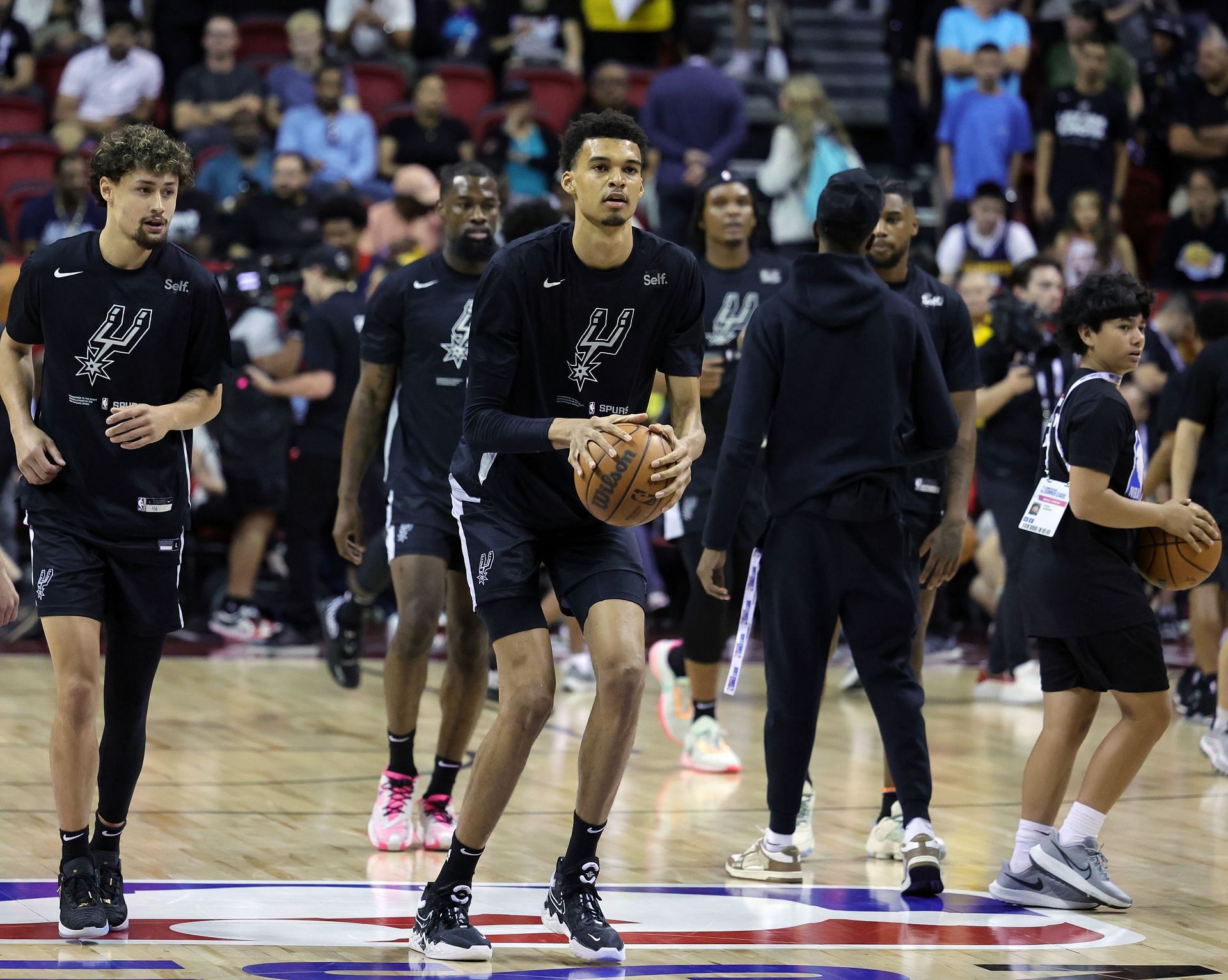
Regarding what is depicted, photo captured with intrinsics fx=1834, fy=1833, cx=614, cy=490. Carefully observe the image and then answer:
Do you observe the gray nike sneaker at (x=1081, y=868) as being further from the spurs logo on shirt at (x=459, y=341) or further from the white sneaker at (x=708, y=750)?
the spurs logo on shirt at (x=459, y=341)

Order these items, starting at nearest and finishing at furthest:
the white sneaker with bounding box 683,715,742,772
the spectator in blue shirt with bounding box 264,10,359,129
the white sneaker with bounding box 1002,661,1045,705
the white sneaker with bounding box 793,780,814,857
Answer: the white sneaker with bounding box 793,780,814,857, the white sneaker with bounding box 683,715,742,772, the white sneaker with bounding box 1002,661,1045,705, the spectator in blue shirt with bounding box 264,10,359,129

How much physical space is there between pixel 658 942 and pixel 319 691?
487 centimetres

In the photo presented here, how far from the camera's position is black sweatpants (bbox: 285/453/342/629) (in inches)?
416

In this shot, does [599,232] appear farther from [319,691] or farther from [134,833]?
[319,691]

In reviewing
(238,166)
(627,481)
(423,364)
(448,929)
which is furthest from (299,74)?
(448,929)

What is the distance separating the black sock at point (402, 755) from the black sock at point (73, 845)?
1398mm

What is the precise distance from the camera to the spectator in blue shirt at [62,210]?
12508 millimetres

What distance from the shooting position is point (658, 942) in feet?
15.7

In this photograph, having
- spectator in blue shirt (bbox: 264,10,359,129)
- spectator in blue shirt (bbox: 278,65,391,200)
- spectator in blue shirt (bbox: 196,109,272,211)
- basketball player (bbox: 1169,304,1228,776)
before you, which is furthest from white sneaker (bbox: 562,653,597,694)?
spectator in blue shirt (bbox: 264,10,359,129)

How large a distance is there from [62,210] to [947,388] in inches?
341

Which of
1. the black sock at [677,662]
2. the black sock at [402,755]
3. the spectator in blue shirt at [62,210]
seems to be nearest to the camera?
the black sock at [402,755]

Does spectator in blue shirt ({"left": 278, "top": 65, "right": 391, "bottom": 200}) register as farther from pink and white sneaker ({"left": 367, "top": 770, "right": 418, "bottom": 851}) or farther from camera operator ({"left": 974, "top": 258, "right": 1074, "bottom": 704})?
pink and white sneaker ({"left": 367, "top": 770, "right": 418, "bottom": 851})

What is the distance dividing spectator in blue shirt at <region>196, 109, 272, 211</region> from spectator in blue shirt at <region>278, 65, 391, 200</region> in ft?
0.86

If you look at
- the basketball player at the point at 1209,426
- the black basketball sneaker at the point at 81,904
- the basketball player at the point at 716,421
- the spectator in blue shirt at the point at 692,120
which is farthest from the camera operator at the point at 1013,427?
the black basketball sneaker at the point at 81,904
